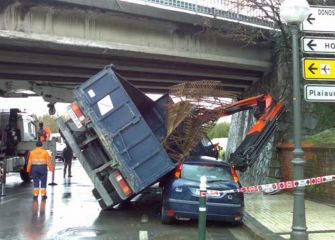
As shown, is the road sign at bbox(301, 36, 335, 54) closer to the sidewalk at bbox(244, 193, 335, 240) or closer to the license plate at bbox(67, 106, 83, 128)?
the sidewalk at bbox(244, 193, 335, 240)

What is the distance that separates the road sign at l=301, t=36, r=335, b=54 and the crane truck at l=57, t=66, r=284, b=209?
4.45m

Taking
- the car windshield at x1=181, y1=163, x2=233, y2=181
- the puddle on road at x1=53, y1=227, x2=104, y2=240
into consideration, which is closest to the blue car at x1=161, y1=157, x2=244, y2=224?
the car windshield at x1=181, y1=163, x2=233, y2=181

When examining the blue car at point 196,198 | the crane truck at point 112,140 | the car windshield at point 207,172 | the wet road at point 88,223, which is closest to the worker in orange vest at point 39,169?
the wet road at point 88,223

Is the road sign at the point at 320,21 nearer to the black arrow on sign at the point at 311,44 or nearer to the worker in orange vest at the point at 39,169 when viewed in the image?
the black arrow on sign at the point at 311,44

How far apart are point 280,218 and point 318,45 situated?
4540 mm

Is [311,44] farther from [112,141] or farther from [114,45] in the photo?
[114,45]

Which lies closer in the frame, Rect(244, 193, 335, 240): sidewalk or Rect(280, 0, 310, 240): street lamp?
Rect(280, 0, 310, 240): street lamp

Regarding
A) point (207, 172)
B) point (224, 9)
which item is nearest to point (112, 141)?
point (207, 172)

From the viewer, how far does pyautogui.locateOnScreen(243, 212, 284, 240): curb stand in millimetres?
9734

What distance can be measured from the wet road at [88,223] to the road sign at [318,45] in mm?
3917

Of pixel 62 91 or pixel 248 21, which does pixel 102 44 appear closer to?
pixel 248 21

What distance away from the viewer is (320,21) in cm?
945

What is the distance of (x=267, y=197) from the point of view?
1697cm

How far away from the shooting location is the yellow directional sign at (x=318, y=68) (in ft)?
30.4
